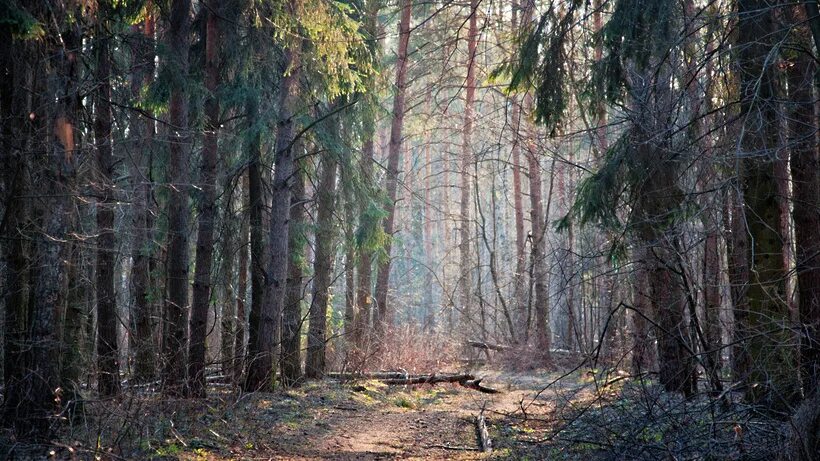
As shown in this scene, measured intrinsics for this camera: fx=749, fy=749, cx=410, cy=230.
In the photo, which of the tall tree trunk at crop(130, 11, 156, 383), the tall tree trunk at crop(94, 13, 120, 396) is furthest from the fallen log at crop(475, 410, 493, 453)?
the tall tree trunk at crop(130, 11, 156, 383)

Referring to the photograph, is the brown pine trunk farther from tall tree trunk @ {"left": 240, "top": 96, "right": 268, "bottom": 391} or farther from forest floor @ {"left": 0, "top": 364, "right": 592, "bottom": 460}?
forest floor @ {"left": 0, "top": 364, "right": 592, "bottom": 460}

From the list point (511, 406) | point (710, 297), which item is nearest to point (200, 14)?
point (511, 406)

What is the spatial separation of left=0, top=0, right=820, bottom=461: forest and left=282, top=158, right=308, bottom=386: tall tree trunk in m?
0.05

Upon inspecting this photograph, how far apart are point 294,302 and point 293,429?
4.82 m

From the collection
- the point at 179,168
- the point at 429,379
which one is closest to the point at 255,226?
the point at 179,168

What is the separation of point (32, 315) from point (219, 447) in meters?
2.24

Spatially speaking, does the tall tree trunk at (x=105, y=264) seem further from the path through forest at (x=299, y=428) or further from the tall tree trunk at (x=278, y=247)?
the tall tree trunk at (x=278, y=247)

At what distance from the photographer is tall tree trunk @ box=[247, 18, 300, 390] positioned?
12.2 m

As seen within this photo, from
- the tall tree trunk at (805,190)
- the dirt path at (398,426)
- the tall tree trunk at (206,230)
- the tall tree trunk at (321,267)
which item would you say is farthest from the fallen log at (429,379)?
the tall tree trunk at (805,190)

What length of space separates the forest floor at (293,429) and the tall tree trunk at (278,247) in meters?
0.53

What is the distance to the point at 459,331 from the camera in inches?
968

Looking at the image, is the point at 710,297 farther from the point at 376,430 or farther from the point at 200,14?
the point at 200,14

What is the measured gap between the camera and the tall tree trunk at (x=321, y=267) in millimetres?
15078

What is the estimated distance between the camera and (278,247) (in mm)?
12305
